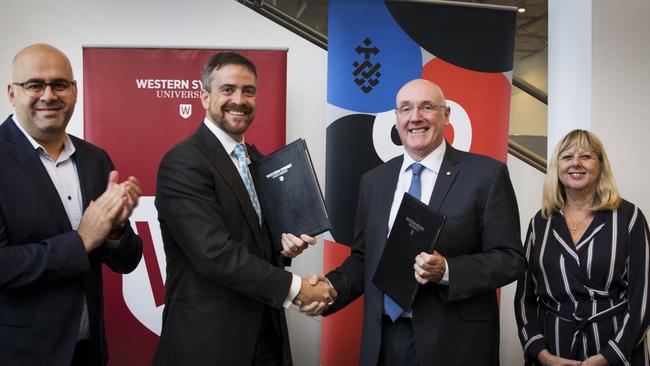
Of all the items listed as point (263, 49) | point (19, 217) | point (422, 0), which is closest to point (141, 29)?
point (263, 49)

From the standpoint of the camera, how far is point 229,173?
91.0 inches

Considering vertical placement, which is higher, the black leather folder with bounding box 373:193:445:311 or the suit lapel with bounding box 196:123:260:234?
the suit lapel with bounding box 196:123:260:234

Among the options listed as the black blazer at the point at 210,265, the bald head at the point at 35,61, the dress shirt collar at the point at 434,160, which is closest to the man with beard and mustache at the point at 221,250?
the black blazer at the point at 210,265

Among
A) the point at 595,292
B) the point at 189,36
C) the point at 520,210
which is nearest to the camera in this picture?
the point at 595,292

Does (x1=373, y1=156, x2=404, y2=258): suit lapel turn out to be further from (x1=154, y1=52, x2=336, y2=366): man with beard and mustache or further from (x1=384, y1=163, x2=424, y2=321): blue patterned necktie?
(x1=154, y1=52, x2=336, y2=366): man with beard and mustache

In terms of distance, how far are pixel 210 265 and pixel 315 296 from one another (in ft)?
1.80

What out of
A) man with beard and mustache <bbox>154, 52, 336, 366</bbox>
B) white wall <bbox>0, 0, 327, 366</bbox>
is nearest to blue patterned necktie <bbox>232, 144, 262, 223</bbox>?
man with beard and mustache <bbox>154, 52, 336, 366</bbox>

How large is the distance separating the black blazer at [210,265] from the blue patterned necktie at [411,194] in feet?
1.58

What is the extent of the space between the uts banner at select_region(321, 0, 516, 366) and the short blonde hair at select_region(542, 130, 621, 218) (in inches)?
32.3

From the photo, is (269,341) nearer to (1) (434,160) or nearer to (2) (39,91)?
(1) (434,160)

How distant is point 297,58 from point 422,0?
42.9 inches

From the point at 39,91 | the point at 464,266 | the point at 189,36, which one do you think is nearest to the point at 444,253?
the point at 464,266

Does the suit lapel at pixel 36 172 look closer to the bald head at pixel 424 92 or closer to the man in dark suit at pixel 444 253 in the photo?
the man in dark suit at pixel 444 253

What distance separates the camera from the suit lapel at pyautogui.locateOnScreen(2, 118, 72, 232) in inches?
82.3
